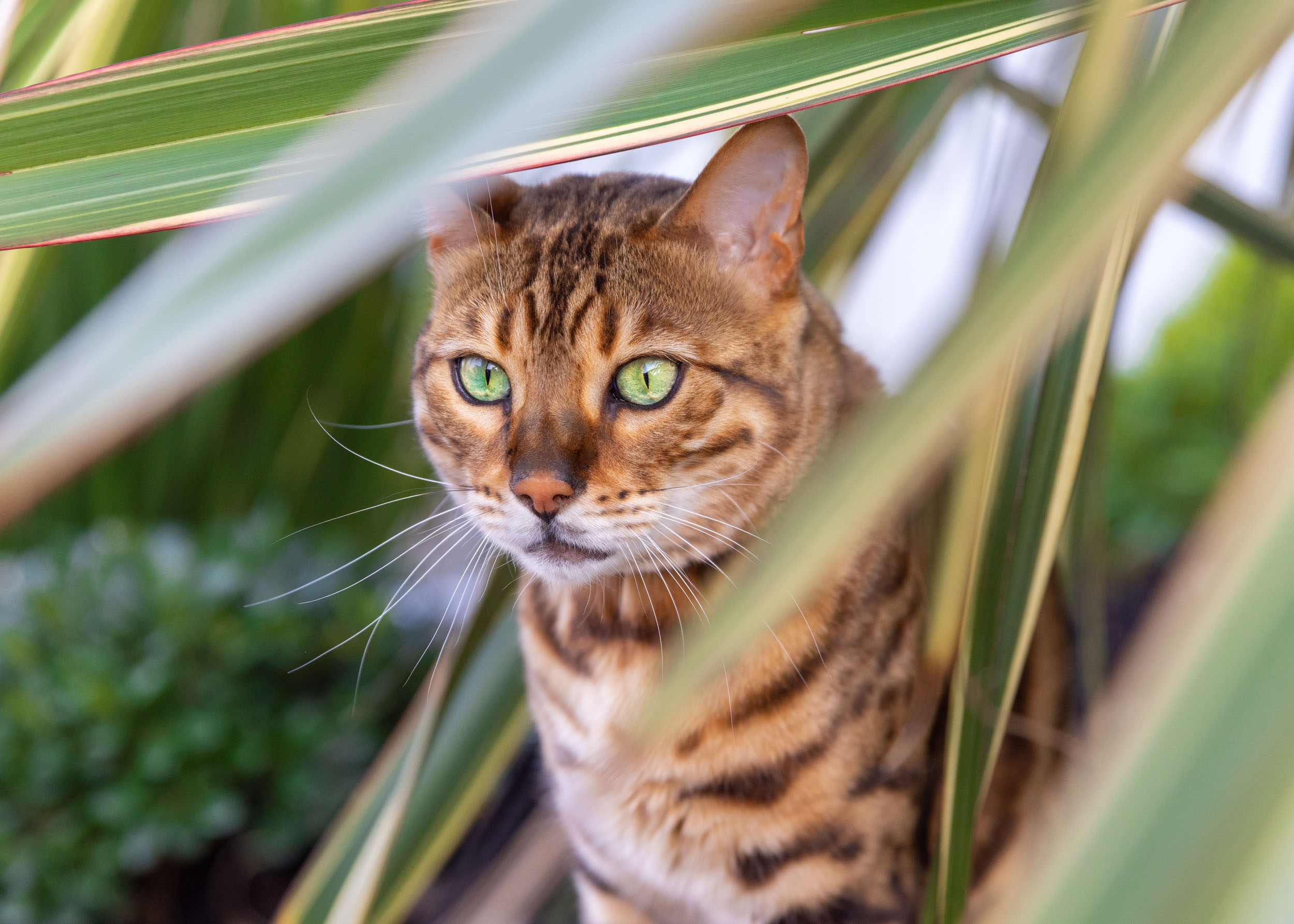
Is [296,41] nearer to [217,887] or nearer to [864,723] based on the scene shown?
[864,723]

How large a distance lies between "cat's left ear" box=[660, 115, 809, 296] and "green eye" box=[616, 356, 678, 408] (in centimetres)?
10

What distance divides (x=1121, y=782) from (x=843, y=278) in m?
0.78

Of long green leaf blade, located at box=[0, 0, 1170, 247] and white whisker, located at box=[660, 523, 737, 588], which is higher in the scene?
long green leaf blade, located at box=[0, 0, 1170, 247]

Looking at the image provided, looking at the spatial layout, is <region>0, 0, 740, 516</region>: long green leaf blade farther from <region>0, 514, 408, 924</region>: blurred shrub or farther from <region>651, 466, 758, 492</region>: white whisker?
<region>0, 514, 408, 924</region>: blurred shrub

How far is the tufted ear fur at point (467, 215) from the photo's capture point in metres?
0.71

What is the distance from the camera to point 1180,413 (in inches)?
67.0

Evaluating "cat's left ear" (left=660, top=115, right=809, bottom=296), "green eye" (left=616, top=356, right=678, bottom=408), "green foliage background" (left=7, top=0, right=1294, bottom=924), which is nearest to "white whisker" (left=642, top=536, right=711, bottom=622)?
"green eye" (left=616, top=356, right=678, bottom=408)

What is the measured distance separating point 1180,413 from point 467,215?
1.50 metres

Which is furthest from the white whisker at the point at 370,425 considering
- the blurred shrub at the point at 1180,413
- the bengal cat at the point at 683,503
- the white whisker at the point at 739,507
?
the blurred shrub at the point at 1180,413

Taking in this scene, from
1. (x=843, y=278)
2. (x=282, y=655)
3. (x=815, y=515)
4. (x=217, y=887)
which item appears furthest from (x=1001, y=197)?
(x=217, y=887)

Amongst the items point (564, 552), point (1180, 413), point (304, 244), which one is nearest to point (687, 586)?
point (564, 552)

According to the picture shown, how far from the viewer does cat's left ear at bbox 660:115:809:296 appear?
0.60 metres

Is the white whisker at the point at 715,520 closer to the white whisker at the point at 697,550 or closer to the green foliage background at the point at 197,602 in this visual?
the white whisker at the point at 697,550

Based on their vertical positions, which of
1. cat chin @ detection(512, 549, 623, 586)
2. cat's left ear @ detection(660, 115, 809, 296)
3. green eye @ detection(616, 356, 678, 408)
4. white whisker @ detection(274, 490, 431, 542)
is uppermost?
cat's left ear @ detection(660, 115, 809, 296)
